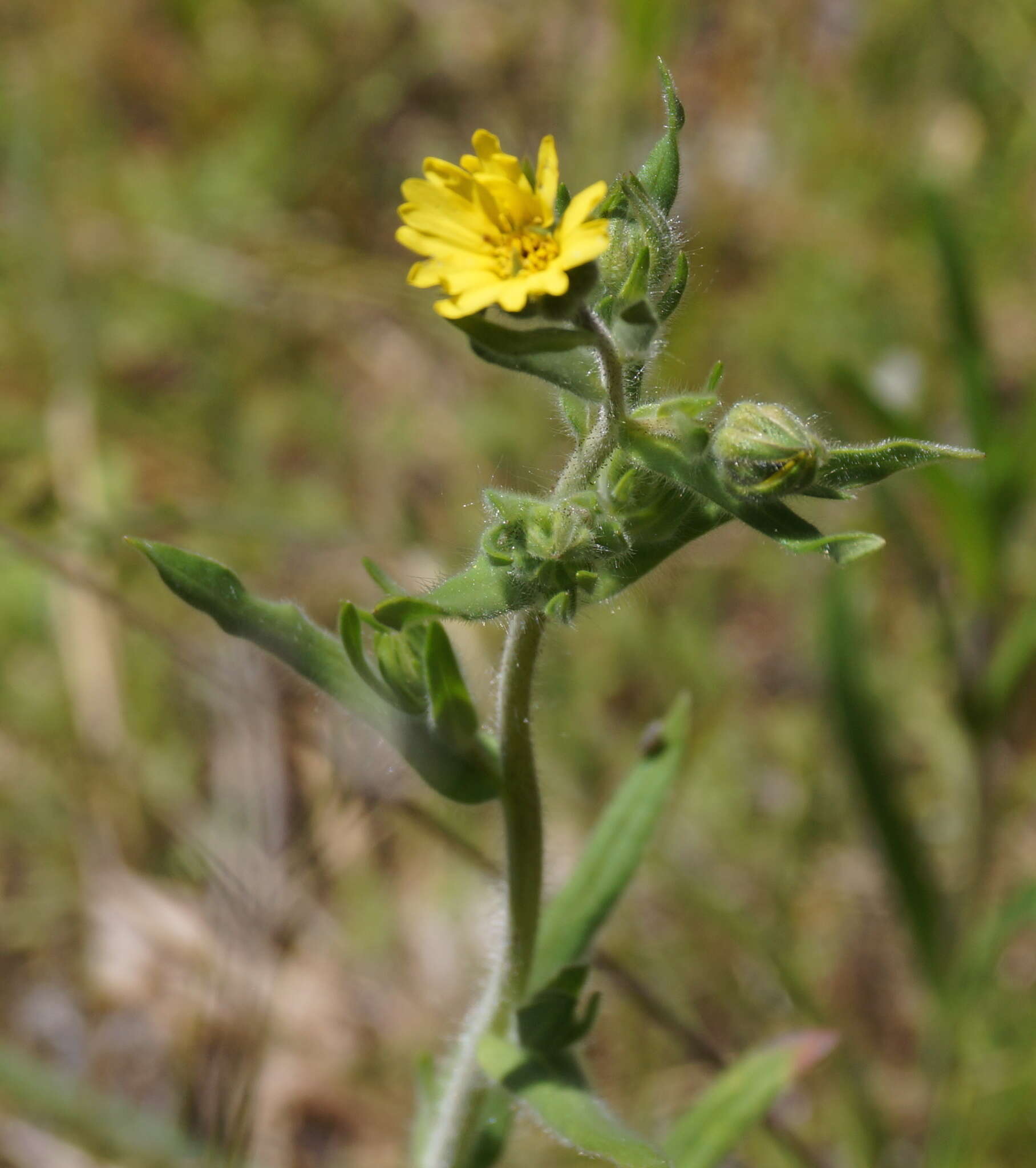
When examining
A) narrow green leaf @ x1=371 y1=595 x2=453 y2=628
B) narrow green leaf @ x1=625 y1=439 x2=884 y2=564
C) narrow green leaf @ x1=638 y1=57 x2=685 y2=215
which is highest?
narrow green leaf @ x1=638 y1=57 x2=685 y2=215

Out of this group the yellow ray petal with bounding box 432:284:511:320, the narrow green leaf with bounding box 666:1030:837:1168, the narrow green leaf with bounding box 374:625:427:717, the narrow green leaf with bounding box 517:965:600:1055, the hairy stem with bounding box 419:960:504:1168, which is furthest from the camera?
the narrow green leaf with bounding box 666:1030:837:1168

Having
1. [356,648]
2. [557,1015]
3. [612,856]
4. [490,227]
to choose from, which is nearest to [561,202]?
[490,227]

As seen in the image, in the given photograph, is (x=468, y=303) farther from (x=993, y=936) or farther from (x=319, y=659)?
(x=993, y=936)

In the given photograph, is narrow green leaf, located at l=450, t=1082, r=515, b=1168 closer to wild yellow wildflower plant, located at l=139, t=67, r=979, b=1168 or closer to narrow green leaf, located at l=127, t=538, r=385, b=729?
wild yellow wildflower plant, located at l=139, t=67, r=979, b=1168

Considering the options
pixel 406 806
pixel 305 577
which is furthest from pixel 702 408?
pixel 305 577

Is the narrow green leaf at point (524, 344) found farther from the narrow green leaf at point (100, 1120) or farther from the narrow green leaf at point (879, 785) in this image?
the narrow green leaf at point (100, 1120)

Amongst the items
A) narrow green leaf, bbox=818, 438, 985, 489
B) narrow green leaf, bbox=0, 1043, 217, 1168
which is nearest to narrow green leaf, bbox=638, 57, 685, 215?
narrow green leaf, bbox=818, 438, 985, 489

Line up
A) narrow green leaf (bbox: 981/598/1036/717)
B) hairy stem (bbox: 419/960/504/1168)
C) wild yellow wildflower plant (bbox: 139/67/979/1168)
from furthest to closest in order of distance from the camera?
1. narrow green leaf (bbox: 981/598/1036/717)
2. hairy stem (bbox: 419/960/504/1168)
3. wild yellow wildflower plant (bbox: 139/67/979/1168)
